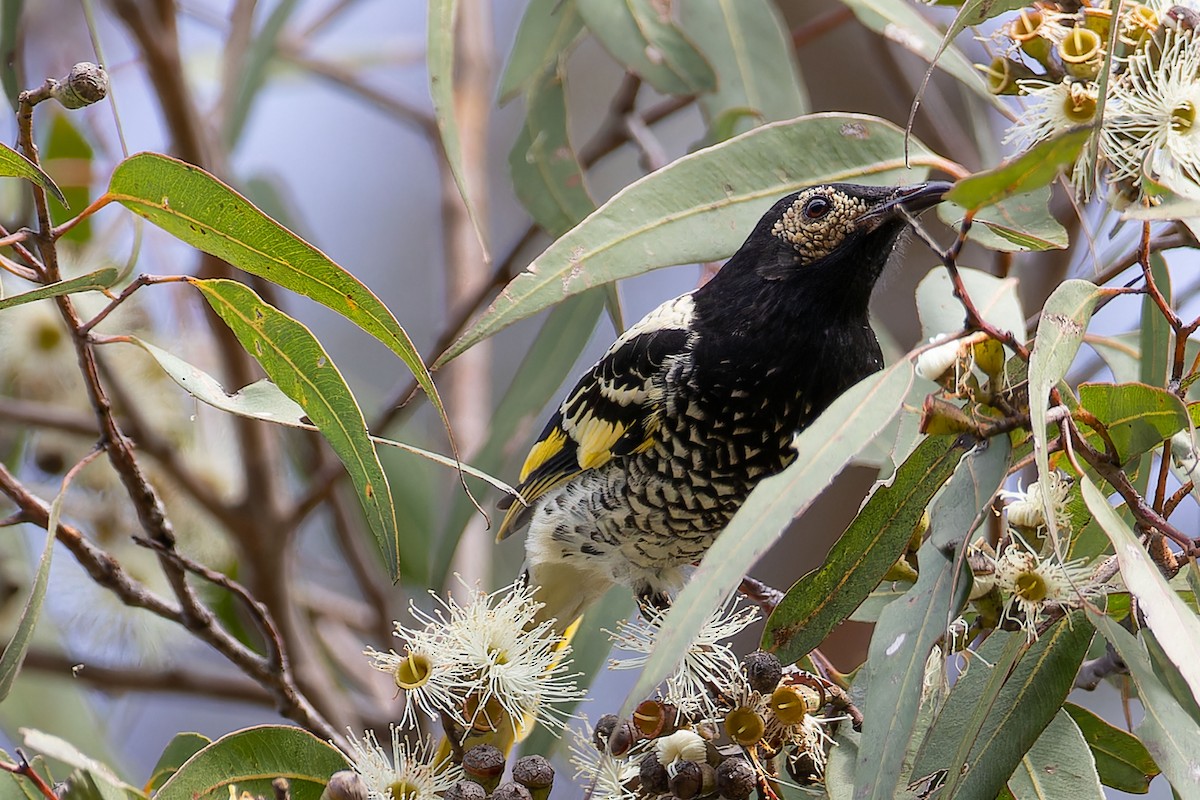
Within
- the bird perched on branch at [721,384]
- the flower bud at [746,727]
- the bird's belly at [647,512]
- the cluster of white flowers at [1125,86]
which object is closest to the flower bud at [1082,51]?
the cluster of white flowers at [1125,86]

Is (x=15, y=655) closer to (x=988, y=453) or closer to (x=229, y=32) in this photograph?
(x=988, y=453)

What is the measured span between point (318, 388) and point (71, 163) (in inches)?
69.6

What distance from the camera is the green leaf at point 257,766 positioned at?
4.71 feet

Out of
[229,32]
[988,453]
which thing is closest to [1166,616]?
[988,453]

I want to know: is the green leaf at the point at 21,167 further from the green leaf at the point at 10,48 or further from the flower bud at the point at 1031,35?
the flower bud at the point at 1031,35

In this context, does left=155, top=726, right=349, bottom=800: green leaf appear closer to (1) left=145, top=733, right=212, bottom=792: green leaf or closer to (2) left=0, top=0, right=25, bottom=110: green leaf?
(1) left=145, top=733, right=212, bottom=792: green leaf

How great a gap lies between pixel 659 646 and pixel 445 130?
0.82 metres

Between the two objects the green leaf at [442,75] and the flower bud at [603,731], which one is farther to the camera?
the green leaf at [442,75]

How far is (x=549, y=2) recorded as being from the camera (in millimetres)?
2422

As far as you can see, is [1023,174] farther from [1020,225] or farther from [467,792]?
[467,792]

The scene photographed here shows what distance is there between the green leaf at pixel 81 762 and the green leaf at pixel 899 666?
2.43ft

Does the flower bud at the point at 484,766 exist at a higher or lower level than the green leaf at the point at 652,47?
lower

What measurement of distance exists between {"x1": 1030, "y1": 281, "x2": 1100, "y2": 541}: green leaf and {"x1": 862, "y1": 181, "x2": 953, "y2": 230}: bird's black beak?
305 mm

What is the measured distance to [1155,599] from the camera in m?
1.11
